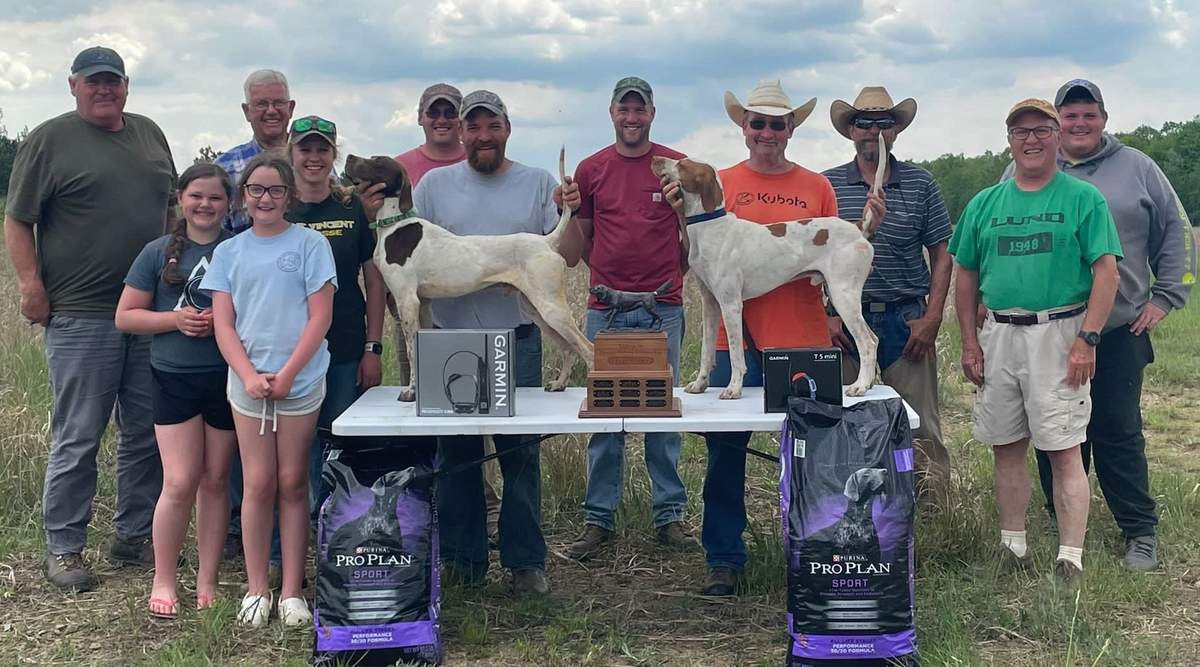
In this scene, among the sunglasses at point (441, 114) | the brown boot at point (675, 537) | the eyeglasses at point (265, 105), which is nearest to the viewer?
the eyeglasses at point (265, 105)

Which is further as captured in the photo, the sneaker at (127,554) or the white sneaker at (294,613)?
→ the sneaker at (127,554)

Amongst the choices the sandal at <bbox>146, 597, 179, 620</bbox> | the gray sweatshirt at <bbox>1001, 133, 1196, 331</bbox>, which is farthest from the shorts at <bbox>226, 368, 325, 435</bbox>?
the gray sweatshirt at <bbox>1001, 133, 1196, 331</bbox>

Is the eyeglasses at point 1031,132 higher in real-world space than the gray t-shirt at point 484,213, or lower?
higher

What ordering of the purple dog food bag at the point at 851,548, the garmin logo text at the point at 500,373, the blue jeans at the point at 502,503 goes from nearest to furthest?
1. the purple dog food bag at the point at 851,548
2. the garmin logo text at the point at 500,373
3. the blue jeans at the point at 502,503

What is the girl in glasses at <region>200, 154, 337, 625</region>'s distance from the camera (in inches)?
150

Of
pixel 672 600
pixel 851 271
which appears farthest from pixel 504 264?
pixel 672 600

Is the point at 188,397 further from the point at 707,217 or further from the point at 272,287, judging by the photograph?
the point at 707,217

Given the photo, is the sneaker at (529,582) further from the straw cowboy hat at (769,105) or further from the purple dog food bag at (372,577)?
the straw cowboy hat at (769,105)

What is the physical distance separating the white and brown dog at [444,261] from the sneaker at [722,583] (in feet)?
3.82

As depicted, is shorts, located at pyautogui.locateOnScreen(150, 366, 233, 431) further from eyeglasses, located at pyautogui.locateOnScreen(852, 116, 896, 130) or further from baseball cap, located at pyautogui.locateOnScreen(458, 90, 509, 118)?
eyeglasses, located at pyautogui.locateOnScreen(852, 116, 896, 130)

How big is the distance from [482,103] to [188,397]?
63.9 inches

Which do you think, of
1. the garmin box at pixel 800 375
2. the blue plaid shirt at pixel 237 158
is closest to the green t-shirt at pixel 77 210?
the blue plaid shirt at pixel 237 158

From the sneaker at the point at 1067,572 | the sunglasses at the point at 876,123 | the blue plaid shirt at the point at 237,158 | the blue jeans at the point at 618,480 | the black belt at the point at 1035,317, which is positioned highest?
the sunglasses at the point at 876,123

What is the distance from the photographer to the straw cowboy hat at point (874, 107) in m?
4.75
